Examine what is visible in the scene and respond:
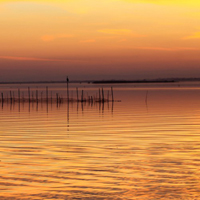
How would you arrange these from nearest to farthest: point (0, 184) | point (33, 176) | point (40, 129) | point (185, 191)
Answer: point (185, 191)
point (0, 184)
point (33, 176)
point (40, 129)

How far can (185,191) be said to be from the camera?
1270 cm

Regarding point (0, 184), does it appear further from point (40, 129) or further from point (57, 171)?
point (40, 129)

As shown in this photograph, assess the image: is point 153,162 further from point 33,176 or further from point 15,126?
point 15,126

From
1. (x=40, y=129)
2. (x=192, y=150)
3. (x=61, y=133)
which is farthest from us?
(x=40, y=129)

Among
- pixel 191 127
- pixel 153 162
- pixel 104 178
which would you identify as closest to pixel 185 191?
pixel 104 178

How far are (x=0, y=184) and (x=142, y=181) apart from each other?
388 centimetres

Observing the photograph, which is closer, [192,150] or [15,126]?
[192,150]

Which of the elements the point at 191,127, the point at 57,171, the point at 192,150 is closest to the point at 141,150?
the point at 192,150

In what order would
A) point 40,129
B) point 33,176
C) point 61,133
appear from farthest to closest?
point 40,129 < point 61,133 < point 33,176

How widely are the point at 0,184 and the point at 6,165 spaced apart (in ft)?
9.96

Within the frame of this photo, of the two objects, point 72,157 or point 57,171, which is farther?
point 72,157

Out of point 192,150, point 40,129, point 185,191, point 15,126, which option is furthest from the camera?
point 15,126

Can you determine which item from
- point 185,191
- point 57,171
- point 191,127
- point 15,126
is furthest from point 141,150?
point 15,126

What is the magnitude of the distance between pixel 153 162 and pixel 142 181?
127 inches
